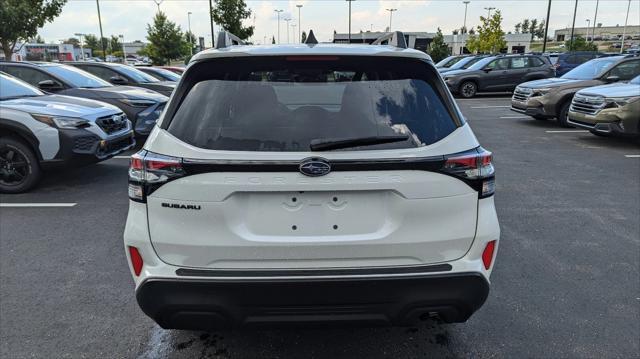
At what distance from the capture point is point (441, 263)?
7.39 feet

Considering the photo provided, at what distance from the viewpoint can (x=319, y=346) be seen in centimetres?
293

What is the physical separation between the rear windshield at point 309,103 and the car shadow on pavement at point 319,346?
127cm

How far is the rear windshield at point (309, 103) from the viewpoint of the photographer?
7.32 feet

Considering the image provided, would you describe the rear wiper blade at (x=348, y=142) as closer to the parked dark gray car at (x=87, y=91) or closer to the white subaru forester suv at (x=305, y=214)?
the white subaru forester suv at (x=305, y=214)

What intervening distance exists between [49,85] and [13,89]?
187 centimetres

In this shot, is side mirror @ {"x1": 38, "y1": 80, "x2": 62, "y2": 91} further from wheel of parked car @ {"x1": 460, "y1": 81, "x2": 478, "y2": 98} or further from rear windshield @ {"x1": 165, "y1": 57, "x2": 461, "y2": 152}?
wheel of parked car @ {"x1": 460, "y1": 81, "x2": 478, "y2": 98}

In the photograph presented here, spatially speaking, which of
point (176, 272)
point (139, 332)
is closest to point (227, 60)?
point (176, 272)

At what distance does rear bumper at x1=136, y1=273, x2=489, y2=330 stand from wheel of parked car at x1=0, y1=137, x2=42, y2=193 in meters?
5.13

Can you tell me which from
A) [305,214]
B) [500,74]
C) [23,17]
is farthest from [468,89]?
[23,17]

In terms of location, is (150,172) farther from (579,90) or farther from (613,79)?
(613,79)

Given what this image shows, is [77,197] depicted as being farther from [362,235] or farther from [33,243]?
[362,235]

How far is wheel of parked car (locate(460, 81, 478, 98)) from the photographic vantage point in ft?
65.0

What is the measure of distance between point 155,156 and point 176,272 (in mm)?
570

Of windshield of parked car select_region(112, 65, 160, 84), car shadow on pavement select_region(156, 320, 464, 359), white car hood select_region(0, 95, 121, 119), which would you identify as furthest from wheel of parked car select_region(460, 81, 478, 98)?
car shadow on pavement select_region(156, 320, 464, 359)
